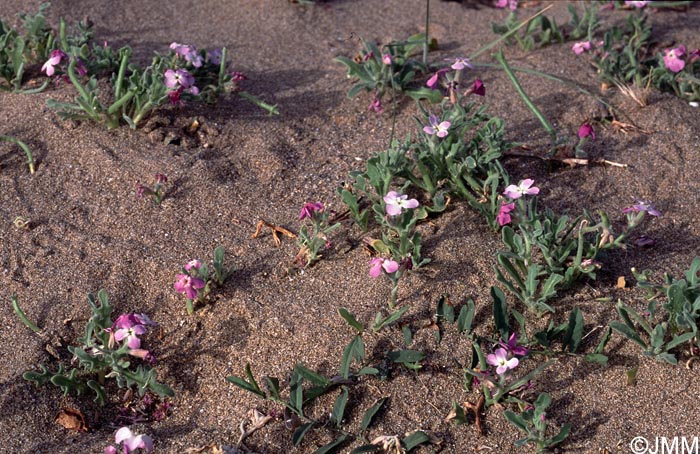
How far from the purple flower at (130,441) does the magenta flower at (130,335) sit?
1.04 feet

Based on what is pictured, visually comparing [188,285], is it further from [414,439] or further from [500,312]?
[500,312]

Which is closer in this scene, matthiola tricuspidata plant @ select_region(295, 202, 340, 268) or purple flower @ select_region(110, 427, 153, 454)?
purple flower @ select_region(110, 427, 153, 454)

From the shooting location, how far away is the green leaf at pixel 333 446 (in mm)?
2391

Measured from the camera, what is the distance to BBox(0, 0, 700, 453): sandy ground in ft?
8.27

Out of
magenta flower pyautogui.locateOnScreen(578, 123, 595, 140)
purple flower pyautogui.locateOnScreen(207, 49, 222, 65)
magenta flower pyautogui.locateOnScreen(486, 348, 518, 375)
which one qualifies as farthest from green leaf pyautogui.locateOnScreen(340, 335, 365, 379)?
purple flower pyautogui.locateOnScreen(207, 49, 222, 65)

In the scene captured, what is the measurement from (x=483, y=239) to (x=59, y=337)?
1550mm

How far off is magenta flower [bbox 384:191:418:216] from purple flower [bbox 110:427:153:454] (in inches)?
42.4

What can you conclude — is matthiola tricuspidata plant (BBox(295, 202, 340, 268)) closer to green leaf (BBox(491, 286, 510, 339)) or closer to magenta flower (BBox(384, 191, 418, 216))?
magenta flower (BBox(384, 191, 418, 216))

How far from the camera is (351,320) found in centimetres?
264

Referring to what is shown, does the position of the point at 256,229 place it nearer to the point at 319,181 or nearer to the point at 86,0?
the point at 319,181

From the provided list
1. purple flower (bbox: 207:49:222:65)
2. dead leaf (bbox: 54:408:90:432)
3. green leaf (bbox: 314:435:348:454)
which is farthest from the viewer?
purple flower (bbox: 207:49:222:65)

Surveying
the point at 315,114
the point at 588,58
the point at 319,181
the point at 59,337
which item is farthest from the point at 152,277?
the point at 588,58

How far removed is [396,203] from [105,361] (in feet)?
3.60

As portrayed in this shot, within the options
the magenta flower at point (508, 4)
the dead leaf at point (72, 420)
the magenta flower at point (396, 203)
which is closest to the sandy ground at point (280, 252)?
the dead leaf at point (72, 420)
